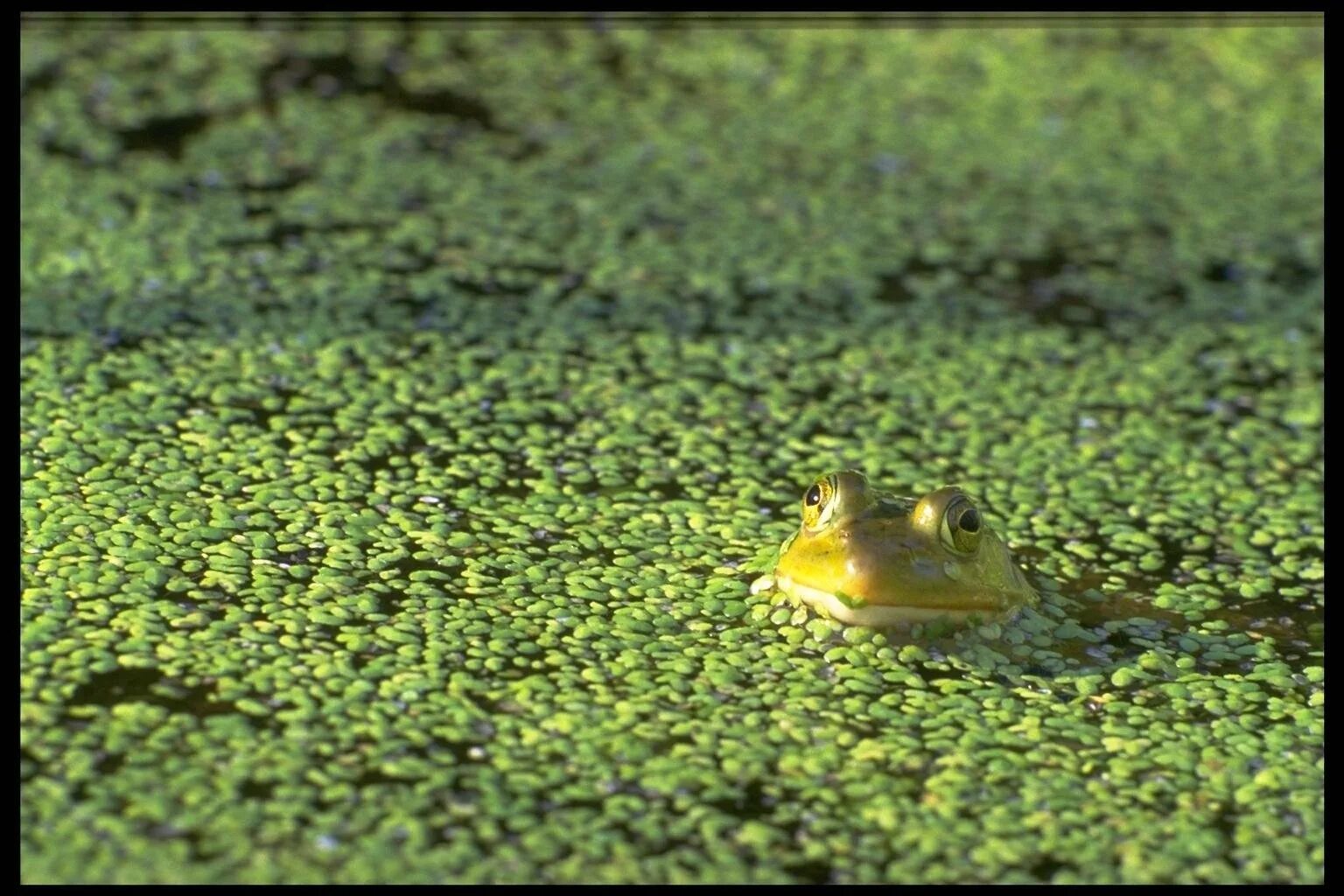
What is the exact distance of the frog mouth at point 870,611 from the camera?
8.87 feet

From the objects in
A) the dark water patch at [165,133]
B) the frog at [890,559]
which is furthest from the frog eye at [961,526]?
the dark water patch at [165,133]

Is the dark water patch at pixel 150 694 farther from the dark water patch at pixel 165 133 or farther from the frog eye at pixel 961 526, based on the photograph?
the dark water patch at pixel 165 133

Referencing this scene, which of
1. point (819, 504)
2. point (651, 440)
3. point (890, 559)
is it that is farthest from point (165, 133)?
point (890, 559)

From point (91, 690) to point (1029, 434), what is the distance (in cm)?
195

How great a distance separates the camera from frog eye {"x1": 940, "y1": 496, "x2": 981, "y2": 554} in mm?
2740

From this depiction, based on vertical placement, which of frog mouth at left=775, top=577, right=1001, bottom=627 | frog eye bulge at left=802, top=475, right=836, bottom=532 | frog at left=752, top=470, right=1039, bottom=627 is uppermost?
frog eye bulge at left=802, top=475, right=836, bottom=532

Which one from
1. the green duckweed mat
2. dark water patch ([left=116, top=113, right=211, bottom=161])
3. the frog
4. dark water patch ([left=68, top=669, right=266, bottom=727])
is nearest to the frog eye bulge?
the frog

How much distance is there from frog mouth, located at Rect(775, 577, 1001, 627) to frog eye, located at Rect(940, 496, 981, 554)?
9 centimetres

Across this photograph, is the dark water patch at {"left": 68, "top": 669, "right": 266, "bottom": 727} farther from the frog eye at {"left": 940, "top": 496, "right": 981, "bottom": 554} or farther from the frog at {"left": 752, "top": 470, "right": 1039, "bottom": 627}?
the frog eye at {"left": 940, "top": 496, "right": 981, "bottom": 554}

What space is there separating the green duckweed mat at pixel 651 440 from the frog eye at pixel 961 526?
0.14 meters

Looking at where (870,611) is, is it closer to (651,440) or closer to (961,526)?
(961,526)

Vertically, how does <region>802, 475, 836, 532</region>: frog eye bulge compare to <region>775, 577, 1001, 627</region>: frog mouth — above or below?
above

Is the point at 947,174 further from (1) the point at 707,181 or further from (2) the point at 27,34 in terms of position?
(2) the point at 27,34

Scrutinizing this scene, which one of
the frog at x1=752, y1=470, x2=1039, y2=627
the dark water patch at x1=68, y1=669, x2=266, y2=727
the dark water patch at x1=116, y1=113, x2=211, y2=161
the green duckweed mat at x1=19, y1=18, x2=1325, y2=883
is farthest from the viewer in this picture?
the dark water patch at x1=116, y1=113, x2=211, y2=161
